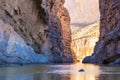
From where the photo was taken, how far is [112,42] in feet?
162

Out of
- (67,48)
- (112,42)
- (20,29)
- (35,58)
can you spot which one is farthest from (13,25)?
(67,48)

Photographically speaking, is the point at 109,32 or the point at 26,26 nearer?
the point at 26,26

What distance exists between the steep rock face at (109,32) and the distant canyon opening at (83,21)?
8694cm

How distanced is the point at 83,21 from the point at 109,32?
393 feet

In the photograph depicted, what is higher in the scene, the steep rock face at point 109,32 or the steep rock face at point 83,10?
the steep rock face at point 83,10

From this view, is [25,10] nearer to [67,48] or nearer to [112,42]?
[112,42]

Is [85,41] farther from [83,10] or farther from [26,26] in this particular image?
[26,26]

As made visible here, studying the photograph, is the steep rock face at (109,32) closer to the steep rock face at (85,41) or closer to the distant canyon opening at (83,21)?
the steep rock face at (85,41)

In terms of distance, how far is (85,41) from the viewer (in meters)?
159

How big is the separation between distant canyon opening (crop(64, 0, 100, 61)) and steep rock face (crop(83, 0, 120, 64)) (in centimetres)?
8694

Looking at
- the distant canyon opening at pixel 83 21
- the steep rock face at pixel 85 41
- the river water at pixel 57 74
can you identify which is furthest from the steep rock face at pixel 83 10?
the river water at pixel 57 74

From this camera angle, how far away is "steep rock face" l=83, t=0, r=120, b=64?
1860 inches

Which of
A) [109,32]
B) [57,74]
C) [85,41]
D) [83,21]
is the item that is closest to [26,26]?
[109,32]

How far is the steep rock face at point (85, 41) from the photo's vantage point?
499 feet
